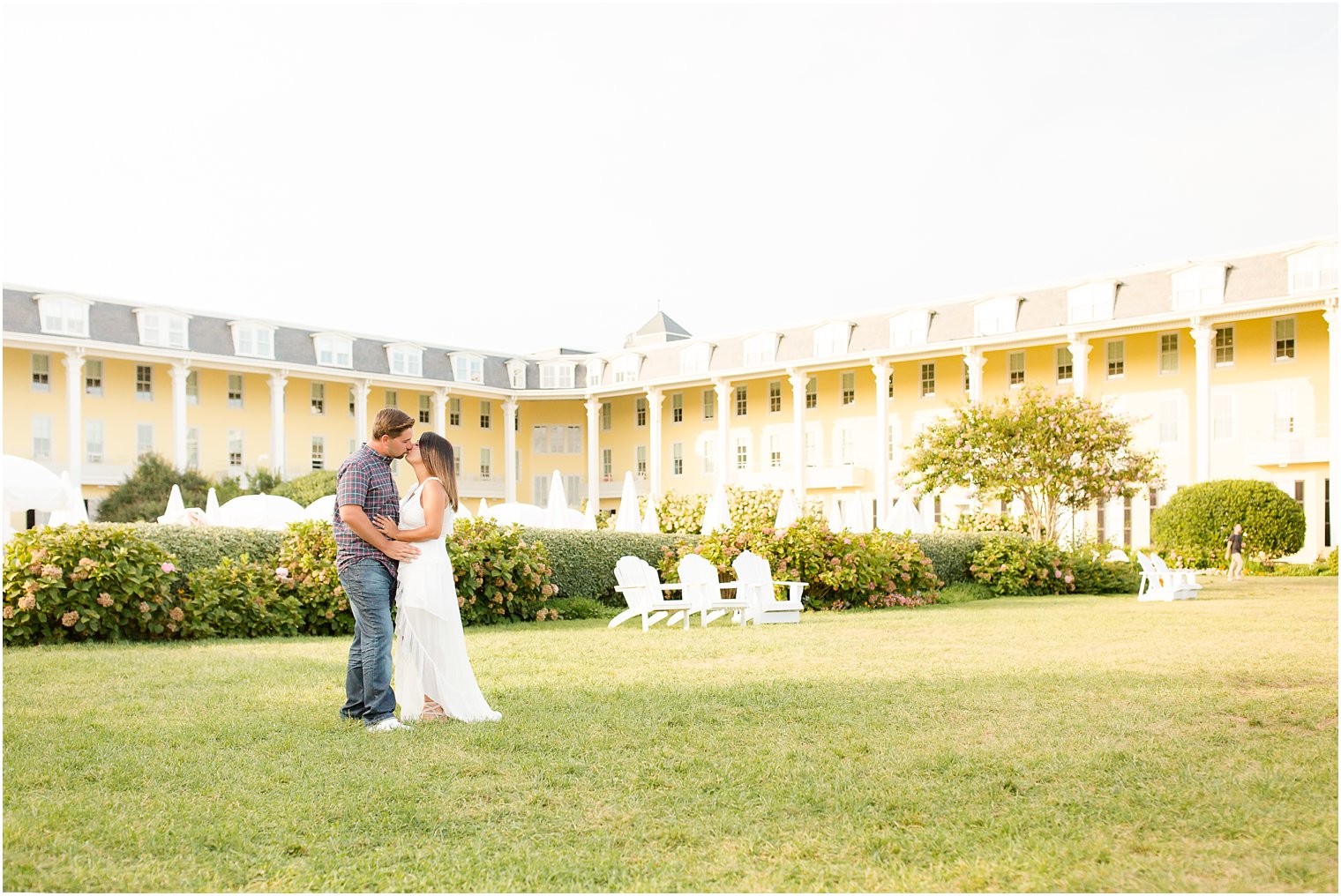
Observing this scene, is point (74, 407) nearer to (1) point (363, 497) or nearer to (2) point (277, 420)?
(2) point (277, 420)

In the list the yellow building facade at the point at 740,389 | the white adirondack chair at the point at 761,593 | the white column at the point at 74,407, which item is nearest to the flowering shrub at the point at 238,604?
the white adirondack chair at the point at 761,593

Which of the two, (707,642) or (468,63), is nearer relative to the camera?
(468,63)

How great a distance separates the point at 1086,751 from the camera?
536cm

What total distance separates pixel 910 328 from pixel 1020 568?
21.2 metres

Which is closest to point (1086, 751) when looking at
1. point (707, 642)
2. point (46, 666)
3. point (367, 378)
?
point (707, 642)

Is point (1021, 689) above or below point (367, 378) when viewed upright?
below

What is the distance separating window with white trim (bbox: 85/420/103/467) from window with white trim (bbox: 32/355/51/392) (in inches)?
71.1

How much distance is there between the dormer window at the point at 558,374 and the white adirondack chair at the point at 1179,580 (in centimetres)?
3509

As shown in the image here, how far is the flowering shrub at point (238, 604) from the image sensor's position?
1121 cm

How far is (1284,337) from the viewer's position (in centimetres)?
3428

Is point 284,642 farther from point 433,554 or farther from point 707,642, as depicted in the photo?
point 433,554

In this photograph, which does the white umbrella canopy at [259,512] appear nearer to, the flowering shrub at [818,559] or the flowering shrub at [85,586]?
the flowering shrub at [85,586]

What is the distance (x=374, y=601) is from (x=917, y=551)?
43.2ft

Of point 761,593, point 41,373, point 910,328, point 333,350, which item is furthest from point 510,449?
point 761,593
